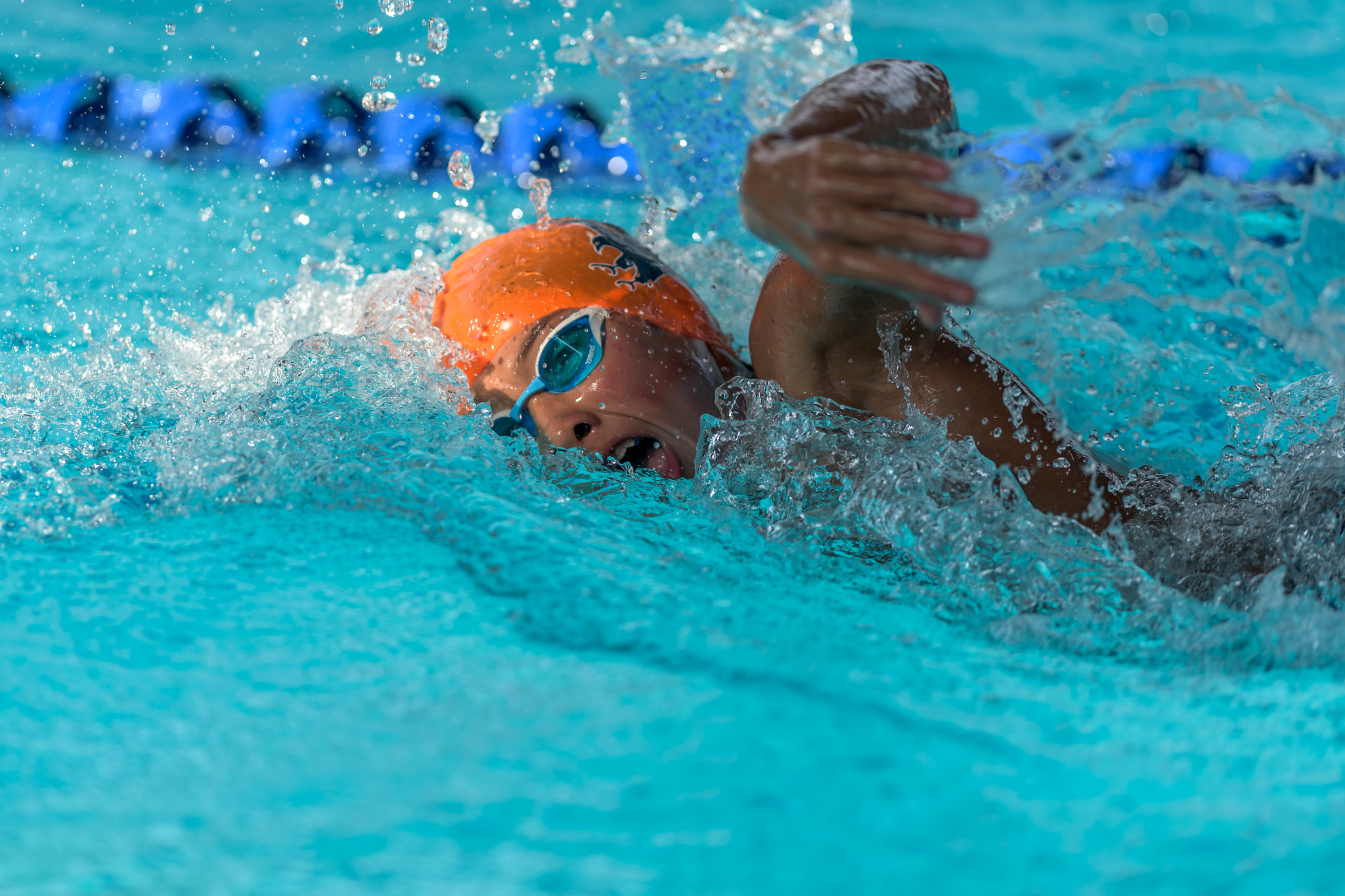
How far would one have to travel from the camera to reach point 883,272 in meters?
0.84

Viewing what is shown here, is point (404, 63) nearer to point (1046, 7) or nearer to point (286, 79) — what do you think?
point (286, 79)

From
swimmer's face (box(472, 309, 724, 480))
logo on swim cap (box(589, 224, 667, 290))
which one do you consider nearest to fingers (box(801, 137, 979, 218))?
swimmer's face (box(472, 309, 724, 480))

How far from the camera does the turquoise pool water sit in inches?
31.0

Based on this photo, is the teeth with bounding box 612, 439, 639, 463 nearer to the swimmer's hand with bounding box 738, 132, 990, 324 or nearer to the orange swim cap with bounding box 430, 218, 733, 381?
the orange swim cap with bounding box 430, 218, 733, 381

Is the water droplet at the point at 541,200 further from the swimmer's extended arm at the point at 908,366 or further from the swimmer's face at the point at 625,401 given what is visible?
the swimmer's extended arm at the point at 908,366

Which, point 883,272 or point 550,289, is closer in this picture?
point 883,272

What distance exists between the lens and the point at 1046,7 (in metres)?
4.23

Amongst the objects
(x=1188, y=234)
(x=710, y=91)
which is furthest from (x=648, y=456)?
(x=710, y=91)

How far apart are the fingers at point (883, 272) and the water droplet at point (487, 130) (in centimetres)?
269

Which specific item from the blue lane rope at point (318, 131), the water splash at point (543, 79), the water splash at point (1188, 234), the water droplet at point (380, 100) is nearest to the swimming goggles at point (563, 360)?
the water splash at point (1188, 234)

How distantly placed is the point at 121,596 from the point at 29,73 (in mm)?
3458

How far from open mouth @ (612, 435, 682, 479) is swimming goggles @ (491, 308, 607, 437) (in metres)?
0.11

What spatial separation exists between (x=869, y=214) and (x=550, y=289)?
2.85 ft

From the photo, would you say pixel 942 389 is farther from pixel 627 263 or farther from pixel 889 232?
pixel 889 232
